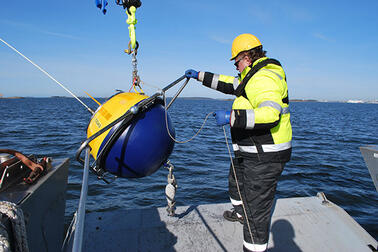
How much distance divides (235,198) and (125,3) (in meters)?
2.53

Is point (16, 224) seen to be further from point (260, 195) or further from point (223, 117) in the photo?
point (260, 195)

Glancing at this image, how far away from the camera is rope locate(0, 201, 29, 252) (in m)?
1.24

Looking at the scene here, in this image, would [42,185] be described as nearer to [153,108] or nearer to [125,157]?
[125,157]

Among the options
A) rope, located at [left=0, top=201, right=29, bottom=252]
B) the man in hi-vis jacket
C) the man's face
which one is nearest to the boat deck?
the man in hi-vis jacket

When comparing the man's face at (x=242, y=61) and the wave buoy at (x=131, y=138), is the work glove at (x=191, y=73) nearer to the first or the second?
the man's face at (x=242, y=61)

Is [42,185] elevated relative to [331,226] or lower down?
elevated

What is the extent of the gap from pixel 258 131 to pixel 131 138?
118 centimetres

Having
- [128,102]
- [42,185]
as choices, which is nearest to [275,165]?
[128,102]

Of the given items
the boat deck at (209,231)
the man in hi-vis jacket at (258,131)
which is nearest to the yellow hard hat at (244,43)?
the man in hi-vis jacket at (258,131)

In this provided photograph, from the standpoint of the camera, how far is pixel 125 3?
2539 millimetres

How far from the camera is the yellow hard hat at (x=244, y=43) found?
2523mm

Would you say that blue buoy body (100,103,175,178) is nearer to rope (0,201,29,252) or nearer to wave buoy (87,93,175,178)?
wave buoy (87,93,175,178)

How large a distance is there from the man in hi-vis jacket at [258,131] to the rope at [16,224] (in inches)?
64.0

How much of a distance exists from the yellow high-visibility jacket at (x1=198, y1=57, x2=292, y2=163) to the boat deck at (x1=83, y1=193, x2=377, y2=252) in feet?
3.82
